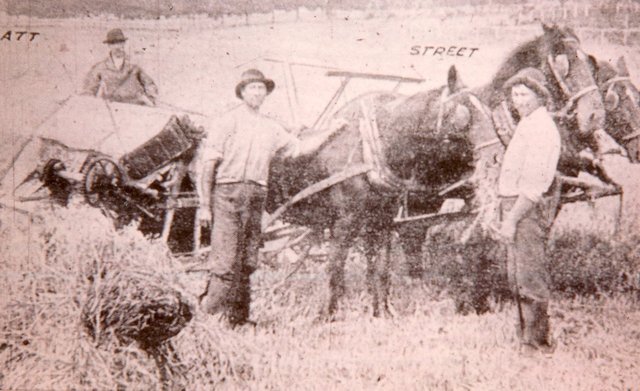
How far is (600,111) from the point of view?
5.43 meters

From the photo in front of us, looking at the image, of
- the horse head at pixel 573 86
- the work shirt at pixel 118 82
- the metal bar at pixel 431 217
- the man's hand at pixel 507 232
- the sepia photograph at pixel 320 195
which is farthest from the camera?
the horse head at pixel 573 86

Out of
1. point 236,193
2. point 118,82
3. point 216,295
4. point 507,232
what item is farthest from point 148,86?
point 507,232

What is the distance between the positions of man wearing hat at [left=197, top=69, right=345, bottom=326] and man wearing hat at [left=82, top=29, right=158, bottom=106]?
511 millimetres

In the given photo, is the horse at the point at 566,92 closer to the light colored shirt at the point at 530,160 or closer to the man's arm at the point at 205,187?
the light colored shirt at the point at 530,160

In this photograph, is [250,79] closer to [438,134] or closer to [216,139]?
[216,139]

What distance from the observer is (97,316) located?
4445 mm

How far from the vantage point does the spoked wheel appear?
183 inches

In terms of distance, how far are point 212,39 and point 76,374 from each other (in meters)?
2.35

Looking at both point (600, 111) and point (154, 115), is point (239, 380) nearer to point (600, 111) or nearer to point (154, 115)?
point (154, 115)

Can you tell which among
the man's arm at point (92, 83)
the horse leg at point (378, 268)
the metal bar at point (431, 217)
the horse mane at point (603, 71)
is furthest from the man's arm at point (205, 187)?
the horse mane at point (603, 71)

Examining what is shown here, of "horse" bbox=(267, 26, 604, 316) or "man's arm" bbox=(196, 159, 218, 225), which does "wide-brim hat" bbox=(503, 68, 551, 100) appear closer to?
"horse" bbox=(267, 26, 604, 316)

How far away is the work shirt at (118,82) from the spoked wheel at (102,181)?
1.46 feet

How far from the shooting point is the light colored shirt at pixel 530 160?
518cm

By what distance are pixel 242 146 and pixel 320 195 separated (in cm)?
63
